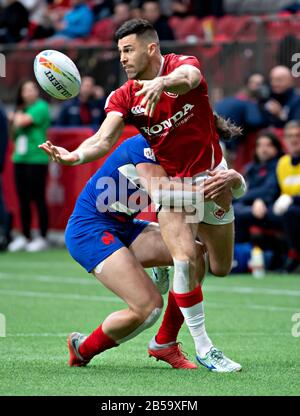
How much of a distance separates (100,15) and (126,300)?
47.2 feet

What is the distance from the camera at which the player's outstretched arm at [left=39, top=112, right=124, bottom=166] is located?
6699 millimetres

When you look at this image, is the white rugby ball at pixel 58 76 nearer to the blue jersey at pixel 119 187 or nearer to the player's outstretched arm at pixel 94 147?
the player's outstretched arm at pixel 94 147

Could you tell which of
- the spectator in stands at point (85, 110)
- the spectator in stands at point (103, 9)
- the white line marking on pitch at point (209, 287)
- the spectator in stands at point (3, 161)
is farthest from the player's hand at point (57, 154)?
the spectator in stands at point (103, 9)

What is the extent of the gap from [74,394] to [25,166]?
35.3 ft

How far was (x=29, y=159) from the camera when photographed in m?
16.6

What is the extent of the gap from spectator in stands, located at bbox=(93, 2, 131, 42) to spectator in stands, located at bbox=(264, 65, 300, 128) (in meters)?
4.92

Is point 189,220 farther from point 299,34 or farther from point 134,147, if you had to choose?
point 299,34

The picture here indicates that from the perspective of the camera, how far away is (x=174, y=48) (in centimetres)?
1698

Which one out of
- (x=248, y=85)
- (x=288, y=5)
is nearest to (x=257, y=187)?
(x=248, y=85)

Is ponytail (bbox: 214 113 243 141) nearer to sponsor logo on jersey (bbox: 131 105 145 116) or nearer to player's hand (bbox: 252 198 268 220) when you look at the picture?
sponsor logo on jersey (bbox: 131 105 145 116)

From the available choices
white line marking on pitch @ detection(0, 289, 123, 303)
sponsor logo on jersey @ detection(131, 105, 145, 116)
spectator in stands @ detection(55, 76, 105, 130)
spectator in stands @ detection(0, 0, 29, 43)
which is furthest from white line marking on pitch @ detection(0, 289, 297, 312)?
spectator in stands @ detection(0, 0, 29, 43)

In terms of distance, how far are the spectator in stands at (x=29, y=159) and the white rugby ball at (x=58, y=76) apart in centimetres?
921

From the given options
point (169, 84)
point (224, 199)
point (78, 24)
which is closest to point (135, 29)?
point (169, 84)
